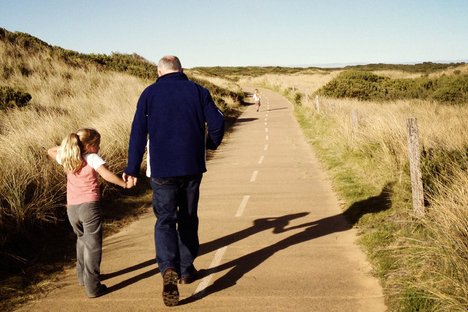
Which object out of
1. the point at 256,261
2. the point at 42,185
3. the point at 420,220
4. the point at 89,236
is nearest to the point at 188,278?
the point at 256,261

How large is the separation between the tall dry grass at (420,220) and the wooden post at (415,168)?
15cm

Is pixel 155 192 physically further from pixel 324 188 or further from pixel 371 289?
pixel 324 188

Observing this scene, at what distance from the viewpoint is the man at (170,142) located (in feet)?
14.3

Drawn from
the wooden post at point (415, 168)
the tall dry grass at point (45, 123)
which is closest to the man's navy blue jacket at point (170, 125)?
the tall dry grass at point (45, 123)

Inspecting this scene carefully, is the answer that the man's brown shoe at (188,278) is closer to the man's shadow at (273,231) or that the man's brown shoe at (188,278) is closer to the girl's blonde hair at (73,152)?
the man's shadow at (273,231)

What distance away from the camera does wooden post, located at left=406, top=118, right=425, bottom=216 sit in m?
6.38

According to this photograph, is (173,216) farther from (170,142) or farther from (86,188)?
(86,188)

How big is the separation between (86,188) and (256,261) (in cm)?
250

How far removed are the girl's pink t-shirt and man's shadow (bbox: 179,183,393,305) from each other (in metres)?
1.54

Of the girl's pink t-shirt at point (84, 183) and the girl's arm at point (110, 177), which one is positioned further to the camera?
the girl's pink t-shirt at point (84, 183)

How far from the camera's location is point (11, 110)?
1420 centimetres

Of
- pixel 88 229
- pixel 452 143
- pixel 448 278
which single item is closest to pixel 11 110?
pixel 88 229

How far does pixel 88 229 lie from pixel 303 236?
351cm

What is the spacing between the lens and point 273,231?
7.10 m
